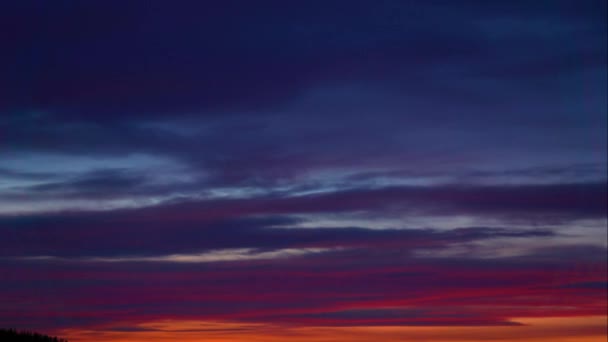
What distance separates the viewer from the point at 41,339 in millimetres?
74875

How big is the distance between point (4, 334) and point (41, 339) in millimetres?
1904

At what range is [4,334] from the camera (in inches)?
2940
